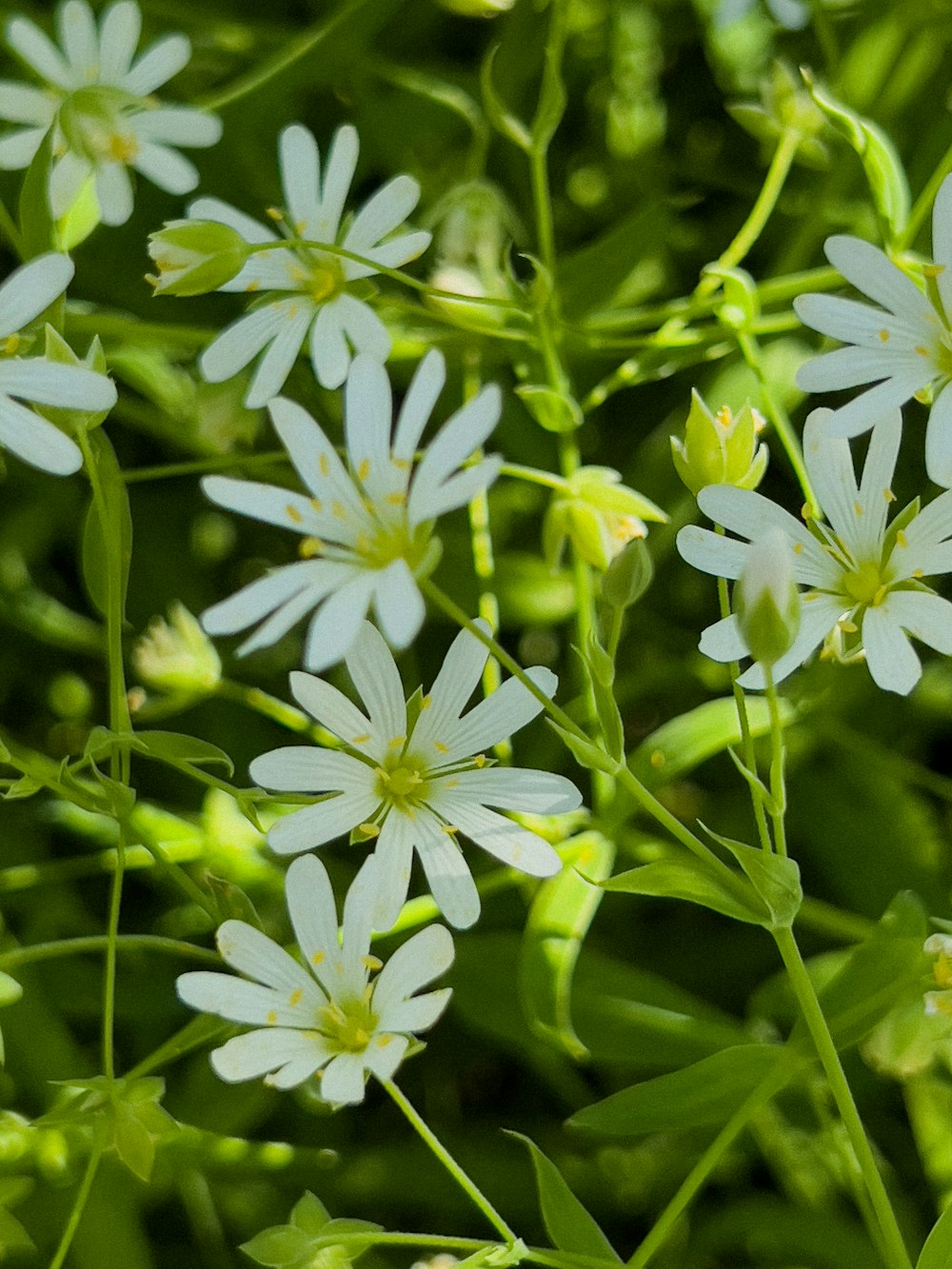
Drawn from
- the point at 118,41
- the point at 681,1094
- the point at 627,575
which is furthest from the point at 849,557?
the point at 118,41

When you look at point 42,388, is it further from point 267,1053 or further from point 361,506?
point 267,1053

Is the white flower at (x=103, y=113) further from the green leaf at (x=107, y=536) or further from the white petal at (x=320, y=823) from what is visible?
the white petal at (x=320, y=823)

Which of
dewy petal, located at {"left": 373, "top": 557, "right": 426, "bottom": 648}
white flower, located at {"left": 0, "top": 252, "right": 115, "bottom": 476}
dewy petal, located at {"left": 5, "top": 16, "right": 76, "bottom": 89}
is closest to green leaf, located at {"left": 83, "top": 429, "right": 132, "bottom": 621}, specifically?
white flower, located at {"left": 0, "top": 252, "right": 115, "bottom": 476}

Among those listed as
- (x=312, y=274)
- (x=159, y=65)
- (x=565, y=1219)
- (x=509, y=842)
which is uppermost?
(x=159, y=65)

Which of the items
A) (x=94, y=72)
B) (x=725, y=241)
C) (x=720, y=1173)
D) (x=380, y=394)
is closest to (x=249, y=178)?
(x=94, y=72)

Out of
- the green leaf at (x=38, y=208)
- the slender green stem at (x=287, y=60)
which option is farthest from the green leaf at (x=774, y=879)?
the slender green stem at (x=287, y=60)
